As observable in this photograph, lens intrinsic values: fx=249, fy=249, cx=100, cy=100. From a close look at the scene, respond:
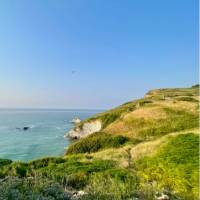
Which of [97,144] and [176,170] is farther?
[97,144]

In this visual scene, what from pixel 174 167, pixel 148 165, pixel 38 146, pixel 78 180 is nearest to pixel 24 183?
pixel 78 180

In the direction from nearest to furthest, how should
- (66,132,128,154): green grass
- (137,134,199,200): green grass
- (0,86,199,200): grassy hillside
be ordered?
(0,86,199,200): grassy hillside < (137,134,199,200): green grass < (66,132,128,154): green grass

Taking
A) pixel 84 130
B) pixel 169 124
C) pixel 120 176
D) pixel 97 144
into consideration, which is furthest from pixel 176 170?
pixel 84 130

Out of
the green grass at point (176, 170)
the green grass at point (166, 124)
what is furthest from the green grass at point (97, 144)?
the green grass at point (176, 170)

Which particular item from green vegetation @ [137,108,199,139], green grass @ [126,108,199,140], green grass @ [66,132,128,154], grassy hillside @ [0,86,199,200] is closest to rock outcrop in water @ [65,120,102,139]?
green grass @ [126,108,199,140]

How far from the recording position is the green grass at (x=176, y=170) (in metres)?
8.72

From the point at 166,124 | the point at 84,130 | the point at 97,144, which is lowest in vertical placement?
the point at 84,130

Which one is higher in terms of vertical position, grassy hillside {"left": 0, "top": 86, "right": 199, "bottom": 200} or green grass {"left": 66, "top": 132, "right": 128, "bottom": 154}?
grassy hillside {"left": 0, "top": 86, "right": 199, "bottom": 200}

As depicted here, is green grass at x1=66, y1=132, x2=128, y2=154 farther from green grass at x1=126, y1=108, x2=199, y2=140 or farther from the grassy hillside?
green grass at x1=126, y1=108, x2=199, y2=140

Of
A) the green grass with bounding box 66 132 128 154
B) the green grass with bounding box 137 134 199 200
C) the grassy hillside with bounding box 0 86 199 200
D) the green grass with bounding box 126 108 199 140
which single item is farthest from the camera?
the green grass with bounding box 66 132 128 154

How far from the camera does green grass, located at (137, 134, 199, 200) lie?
8.72 m

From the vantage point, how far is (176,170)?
10344mm

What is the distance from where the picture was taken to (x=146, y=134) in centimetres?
3034

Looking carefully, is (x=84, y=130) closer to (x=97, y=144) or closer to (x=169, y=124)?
(x=97, y=144)
